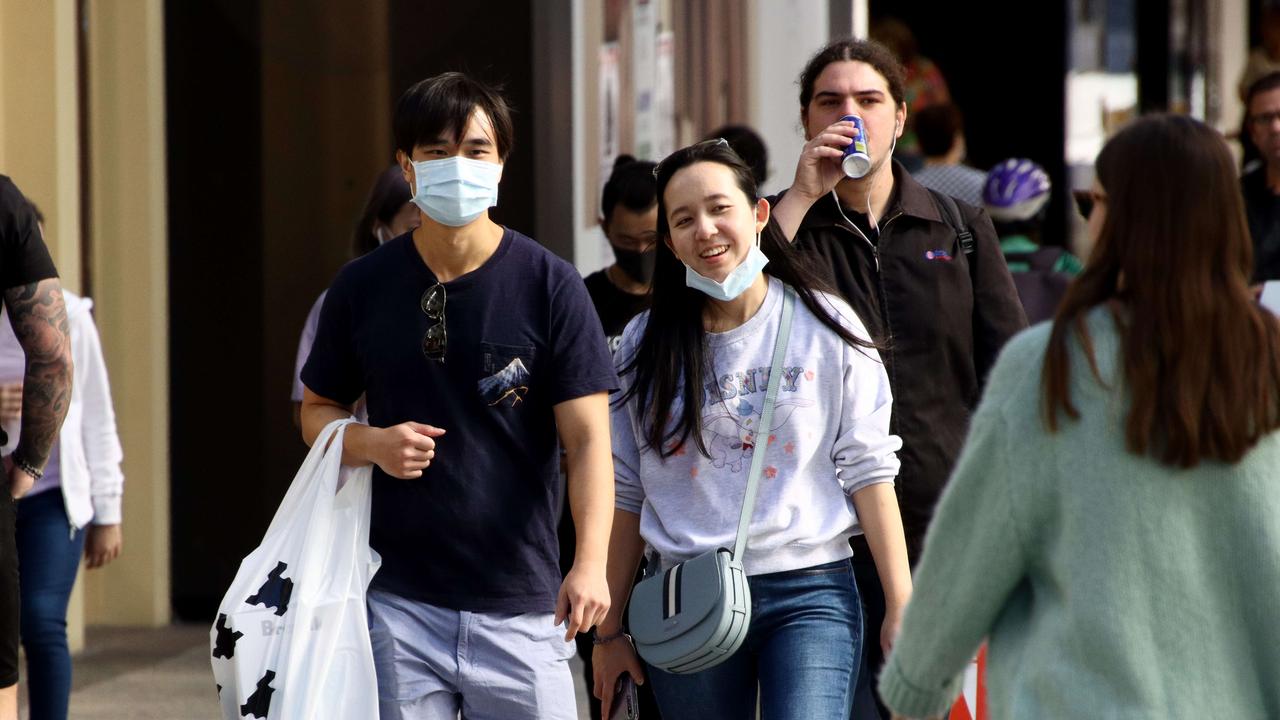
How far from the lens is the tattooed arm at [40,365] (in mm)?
4438

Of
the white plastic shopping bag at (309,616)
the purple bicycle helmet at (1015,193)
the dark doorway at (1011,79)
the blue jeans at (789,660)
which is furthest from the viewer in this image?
the dark doorway at (1011,79)

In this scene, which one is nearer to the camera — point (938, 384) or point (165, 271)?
point (938, 384)

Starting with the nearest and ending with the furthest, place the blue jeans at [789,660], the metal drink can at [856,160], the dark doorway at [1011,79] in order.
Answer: the blue jeans at [789,660] → the metal drink can at [856,160] → the dark doorway at [1011,79]

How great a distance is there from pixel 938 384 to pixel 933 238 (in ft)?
1.14

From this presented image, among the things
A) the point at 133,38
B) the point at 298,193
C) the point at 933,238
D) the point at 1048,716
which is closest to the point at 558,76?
the point at 298,193

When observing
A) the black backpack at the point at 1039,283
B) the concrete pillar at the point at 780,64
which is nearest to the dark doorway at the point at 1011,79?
the concrete pillar at the point at 780,64

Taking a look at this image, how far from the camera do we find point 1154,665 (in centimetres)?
249

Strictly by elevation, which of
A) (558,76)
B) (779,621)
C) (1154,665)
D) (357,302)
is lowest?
(779,621)

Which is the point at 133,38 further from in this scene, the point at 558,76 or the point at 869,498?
the point at 869,498

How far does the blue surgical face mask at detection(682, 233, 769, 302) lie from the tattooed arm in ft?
4.97

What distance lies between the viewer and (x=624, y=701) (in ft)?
13.3

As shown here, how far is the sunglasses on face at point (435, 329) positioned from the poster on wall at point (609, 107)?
5.06 metres

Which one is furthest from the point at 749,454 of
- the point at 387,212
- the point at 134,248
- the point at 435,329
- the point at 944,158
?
the point at 944,158

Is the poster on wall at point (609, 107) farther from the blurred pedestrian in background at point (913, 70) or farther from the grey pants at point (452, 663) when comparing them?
the blurred pedestrian in background at point (913, 70)
